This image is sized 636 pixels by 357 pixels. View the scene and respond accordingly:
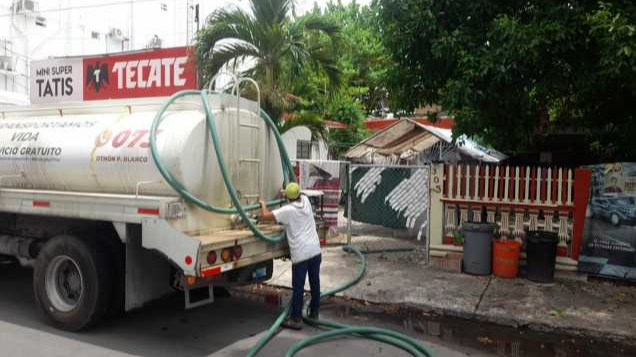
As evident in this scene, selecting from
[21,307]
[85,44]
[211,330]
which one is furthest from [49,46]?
[211,330]

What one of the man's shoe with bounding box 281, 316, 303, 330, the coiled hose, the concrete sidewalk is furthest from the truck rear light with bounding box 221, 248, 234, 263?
the concrete sidewalk

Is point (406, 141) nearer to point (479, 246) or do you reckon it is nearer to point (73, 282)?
point (479, 246)

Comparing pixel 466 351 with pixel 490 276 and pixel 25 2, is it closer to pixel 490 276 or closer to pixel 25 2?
pixel 490 276

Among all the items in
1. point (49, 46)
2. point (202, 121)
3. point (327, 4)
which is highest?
point (327, 4)

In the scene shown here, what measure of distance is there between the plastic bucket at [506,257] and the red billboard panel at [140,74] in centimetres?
721

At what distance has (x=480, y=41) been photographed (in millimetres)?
7867

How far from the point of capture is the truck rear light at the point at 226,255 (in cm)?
519

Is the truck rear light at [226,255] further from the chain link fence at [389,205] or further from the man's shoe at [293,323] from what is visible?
the chain link fence at [389,205]

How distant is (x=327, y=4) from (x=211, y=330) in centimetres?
2962

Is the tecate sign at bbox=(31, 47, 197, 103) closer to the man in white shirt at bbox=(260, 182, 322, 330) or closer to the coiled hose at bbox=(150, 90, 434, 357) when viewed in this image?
the coiled hose at bbox=(150, 90, 434, 357)

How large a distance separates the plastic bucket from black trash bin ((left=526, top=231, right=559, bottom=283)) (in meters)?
0.22

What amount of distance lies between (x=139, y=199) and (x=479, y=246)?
214 inches

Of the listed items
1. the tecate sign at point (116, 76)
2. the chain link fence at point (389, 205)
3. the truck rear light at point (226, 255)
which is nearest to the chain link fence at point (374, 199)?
the chain link fence at point (389, 205)

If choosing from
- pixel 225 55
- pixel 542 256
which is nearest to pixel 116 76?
pixel 225 55
